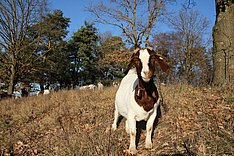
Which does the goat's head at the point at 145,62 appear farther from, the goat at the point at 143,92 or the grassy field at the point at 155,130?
the grassy field at the point at 155,130

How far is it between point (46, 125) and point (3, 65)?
16737 mm

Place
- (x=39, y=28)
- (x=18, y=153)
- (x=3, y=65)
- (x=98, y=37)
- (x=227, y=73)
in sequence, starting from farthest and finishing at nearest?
(x=98, y=37) < (x=39, y=28) < (x=3, y=65) < (x=227, y=73) < (x=18, y=153)

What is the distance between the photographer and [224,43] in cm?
727

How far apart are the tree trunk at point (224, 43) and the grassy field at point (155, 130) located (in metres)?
0.70

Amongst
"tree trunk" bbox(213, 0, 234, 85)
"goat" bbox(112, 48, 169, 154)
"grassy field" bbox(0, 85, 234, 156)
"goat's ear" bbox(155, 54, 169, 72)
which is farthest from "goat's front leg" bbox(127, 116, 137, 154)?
"tree trunk" bbox(213, 0, 234, 85)

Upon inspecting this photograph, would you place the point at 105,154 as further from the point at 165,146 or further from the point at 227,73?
the point at 227,73

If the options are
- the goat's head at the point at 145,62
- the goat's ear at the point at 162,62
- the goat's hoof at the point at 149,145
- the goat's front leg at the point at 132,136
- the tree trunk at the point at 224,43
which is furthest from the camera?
the tree trunk at the point at 224,43

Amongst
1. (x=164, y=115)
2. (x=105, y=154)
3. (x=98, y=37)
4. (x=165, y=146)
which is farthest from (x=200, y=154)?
(x=98, y=37)

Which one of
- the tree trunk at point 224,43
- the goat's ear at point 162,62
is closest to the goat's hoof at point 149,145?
the goat's ear at point 162,62

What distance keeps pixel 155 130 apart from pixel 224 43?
161 inches

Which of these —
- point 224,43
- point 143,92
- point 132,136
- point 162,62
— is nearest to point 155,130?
point 132,136

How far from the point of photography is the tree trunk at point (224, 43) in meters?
7.06

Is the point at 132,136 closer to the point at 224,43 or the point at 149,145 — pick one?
the point at 149,145

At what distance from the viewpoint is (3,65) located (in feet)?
70.8
